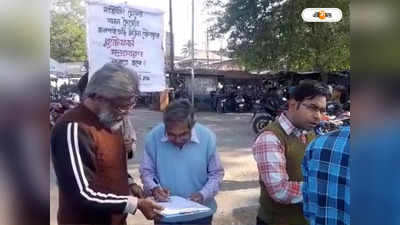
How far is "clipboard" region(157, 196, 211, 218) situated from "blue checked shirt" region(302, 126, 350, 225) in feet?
1.43

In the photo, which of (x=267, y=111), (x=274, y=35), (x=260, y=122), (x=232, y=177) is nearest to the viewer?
(x=274, y=35)

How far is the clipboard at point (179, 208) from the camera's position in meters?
1.45

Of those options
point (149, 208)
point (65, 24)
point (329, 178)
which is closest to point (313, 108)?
point (329, 178)

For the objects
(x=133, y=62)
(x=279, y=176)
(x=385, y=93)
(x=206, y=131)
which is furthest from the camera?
(x=206, y=131)

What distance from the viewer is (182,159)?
6.11 ft

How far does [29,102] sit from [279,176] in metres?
1.12

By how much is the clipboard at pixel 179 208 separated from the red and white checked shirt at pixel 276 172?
263 mm

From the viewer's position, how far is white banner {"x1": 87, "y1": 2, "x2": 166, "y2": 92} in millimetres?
1428

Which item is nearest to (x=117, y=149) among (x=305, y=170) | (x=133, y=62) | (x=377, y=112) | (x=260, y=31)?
(x=133, y=62)

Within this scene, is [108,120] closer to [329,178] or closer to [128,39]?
[128,39]

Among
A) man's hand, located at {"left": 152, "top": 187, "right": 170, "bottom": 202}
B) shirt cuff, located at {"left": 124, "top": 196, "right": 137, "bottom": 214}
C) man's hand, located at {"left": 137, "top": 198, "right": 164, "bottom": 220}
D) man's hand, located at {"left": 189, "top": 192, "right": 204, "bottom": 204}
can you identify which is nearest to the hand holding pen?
man's hand, located at {"left": 152, "top": 187, "right": 170, "bottom": 202}

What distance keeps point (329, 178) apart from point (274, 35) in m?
2.30

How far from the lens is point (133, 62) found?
150 cm

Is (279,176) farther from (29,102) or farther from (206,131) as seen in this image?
(29,102)
